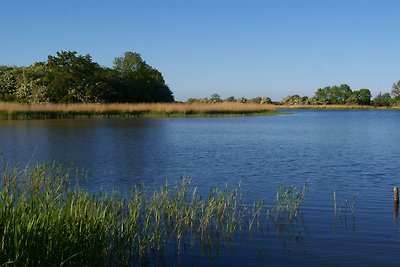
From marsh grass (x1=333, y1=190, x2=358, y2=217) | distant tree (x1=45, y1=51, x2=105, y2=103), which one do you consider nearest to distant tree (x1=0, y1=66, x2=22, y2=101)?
distant tree (x1=45, y1=51, x2=105, y2=103)

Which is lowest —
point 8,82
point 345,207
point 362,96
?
point 345,207

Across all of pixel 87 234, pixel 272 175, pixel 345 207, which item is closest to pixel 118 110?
pixel 272 175

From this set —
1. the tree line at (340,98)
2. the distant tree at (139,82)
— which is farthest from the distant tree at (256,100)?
the distant tree at (139,82)

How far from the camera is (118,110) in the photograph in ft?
185

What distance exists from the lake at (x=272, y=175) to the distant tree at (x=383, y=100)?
429 ft

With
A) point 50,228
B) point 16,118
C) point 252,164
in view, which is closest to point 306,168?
point 252,164

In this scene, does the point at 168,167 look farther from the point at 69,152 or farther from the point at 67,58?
the point at 67,58

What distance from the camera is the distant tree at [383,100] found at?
150350mm

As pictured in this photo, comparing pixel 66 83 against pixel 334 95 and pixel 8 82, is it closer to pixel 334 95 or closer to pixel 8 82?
pixel 8 82

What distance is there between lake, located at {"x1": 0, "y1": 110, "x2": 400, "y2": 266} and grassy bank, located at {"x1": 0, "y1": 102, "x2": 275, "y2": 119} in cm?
1876

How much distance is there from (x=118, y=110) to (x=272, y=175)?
1670 inches

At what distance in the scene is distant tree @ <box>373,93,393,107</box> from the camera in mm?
150350

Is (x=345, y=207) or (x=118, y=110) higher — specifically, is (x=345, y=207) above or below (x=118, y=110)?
below

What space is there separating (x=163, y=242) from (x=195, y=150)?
50.4 feet
